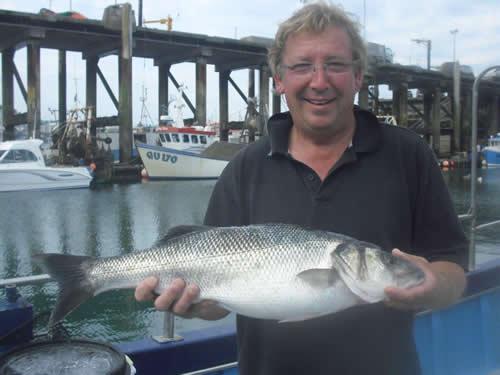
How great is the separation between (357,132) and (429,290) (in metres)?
0.64

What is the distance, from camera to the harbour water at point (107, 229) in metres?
7.65

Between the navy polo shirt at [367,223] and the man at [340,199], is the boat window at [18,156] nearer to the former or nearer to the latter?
the man at [340,199]

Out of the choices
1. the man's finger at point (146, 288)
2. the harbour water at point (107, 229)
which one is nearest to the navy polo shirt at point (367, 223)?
the man's finger at point (146, 288)

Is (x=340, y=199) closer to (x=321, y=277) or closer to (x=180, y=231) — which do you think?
(x=321, y=277)

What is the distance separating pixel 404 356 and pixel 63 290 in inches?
54.0

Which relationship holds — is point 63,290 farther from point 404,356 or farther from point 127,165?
point 127,165

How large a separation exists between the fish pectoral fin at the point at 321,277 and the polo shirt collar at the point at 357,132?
46 centimetres

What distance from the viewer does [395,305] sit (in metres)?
1.74

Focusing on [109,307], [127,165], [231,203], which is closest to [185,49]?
[127,165]

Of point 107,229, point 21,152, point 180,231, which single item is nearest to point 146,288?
point 180,231

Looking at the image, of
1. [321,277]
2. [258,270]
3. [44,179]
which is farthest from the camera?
[44,179]

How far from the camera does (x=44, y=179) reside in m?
26.0

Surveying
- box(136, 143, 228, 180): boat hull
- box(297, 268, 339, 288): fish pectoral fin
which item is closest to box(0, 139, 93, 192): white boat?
box(136, 143, 228, 180): boat hull

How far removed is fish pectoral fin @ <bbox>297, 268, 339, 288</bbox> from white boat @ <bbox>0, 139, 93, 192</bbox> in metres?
25.9
